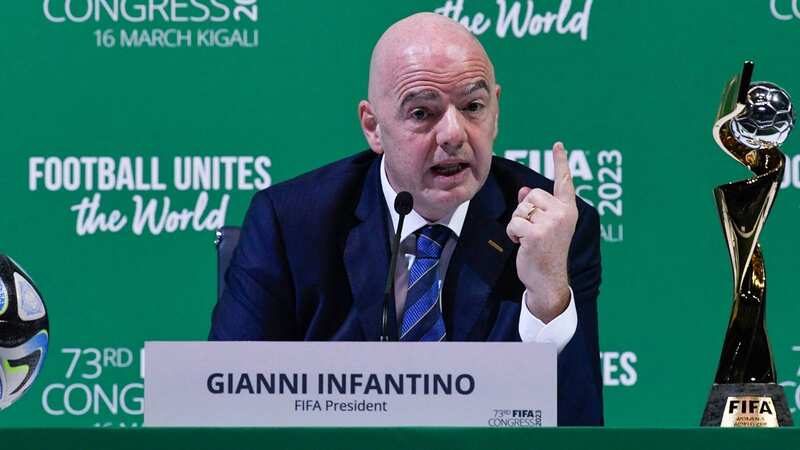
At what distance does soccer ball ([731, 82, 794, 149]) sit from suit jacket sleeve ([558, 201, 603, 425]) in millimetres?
463

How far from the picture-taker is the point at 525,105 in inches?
157

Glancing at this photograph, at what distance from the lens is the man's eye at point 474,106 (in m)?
2.93

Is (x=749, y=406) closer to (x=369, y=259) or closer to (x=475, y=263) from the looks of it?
(x=475, y=263)

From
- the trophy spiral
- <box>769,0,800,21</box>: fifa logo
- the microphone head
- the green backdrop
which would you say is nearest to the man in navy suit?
the microphone head

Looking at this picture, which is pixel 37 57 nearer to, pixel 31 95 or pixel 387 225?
pixel 31 95

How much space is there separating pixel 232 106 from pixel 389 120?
1.13 meters

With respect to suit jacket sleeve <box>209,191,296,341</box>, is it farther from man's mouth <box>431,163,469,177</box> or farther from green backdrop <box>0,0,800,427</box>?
green backdrop <box>0,0,800,427</box>

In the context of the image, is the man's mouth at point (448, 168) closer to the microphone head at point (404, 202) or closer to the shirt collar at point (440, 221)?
the shirt collar at point (440, 221)

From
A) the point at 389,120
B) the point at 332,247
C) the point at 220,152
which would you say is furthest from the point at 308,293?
the point at 220,152

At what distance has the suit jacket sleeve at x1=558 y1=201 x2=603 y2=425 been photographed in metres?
2.42

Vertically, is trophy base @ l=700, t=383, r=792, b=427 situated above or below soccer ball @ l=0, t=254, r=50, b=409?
below

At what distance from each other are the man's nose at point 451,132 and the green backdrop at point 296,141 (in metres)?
1.06

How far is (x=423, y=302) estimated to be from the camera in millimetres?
2752

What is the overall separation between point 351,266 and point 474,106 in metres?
0.44
